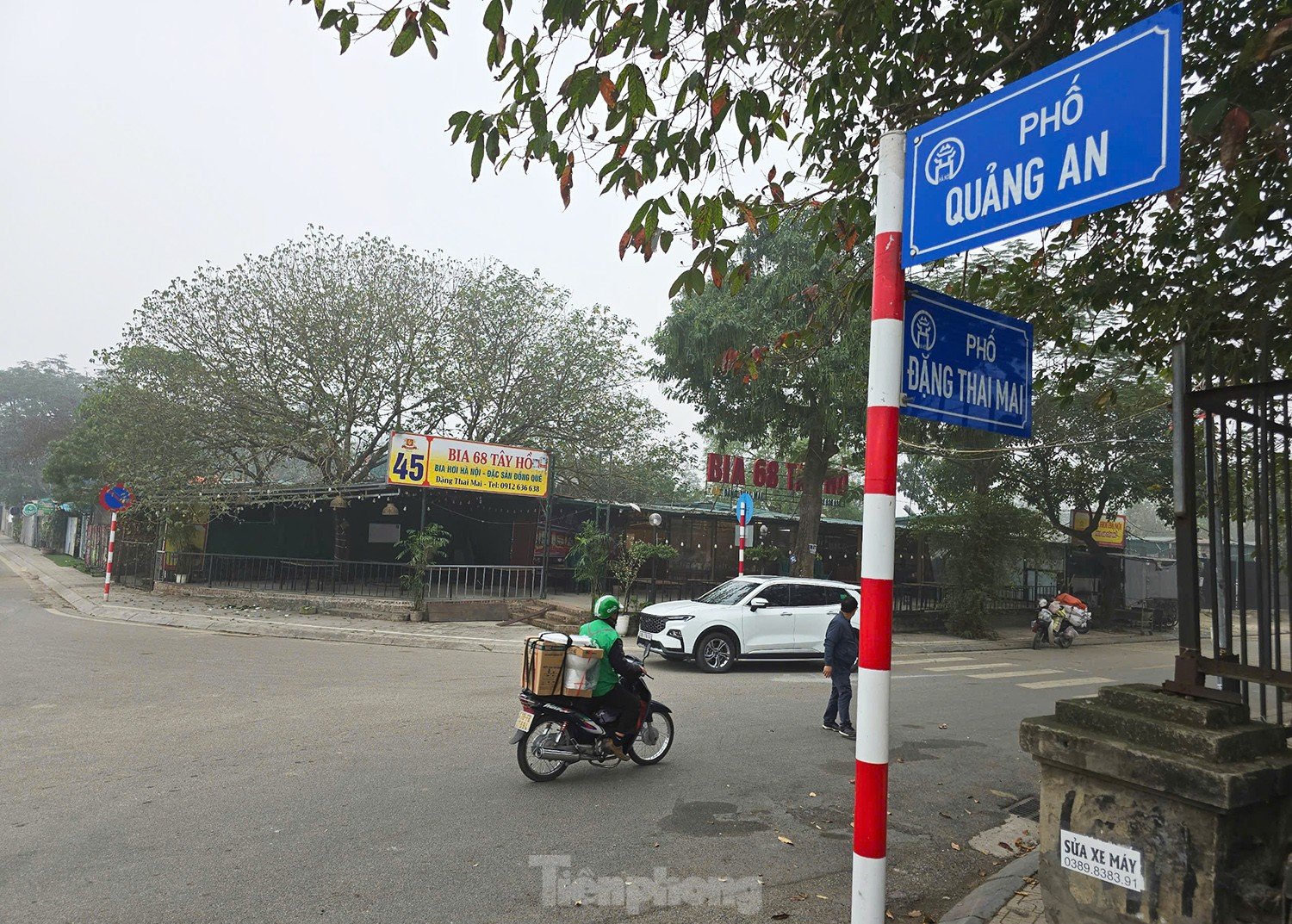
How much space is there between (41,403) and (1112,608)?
8440 cm

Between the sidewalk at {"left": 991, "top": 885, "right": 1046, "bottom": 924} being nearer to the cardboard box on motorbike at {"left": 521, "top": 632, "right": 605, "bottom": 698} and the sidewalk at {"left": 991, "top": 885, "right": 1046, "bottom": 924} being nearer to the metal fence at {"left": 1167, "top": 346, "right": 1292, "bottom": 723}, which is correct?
the metal fence at {"left": 1167, "top": 346, "right": 1292, "bottom": 723}

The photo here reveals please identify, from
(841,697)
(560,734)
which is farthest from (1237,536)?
(841,697)

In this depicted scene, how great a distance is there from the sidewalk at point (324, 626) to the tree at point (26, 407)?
176 ft

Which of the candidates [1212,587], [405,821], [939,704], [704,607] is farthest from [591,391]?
[1212,587]

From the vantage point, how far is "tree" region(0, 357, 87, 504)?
2761 inches

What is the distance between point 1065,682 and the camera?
13891 mm

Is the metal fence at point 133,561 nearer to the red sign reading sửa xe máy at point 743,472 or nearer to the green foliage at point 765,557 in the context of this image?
the green foliage at point 765,557

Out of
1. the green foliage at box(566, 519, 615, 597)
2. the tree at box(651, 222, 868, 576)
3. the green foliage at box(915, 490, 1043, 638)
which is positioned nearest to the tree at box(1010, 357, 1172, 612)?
the green foliage at box(915, 490, 1043, 638)

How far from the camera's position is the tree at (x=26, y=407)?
70125mm

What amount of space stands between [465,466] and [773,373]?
24.3ft

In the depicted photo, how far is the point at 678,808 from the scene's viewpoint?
19.8ft

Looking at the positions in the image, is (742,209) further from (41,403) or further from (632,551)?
(41,403)

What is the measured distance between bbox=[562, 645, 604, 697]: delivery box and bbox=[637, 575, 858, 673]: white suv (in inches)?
256

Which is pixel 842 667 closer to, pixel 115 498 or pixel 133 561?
pixel 115 498
